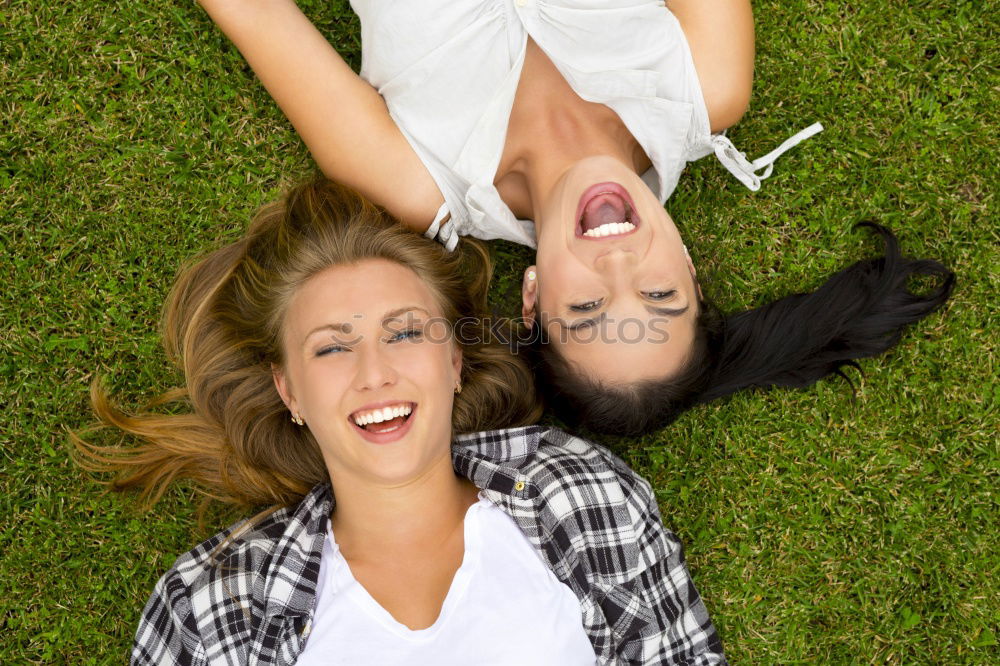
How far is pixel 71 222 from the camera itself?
3279 millimetres

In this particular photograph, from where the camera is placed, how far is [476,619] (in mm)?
2686

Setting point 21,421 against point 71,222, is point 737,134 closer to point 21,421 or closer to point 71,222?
point 71,222

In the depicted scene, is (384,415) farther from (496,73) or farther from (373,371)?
(496,73)

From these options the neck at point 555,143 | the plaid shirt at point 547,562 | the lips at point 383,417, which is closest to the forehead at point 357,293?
the lips at point 383,417

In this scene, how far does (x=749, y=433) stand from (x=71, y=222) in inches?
128

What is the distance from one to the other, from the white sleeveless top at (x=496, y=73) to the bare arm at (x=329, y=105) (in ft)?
0.26

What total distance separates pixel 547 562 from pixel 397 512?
24.4 inches

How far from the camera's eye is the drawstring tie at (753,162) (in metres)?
3.12

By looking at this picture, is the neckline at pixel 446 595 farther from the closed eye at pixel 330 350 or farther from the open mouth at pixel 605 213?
the open mouth at pixel 605 213

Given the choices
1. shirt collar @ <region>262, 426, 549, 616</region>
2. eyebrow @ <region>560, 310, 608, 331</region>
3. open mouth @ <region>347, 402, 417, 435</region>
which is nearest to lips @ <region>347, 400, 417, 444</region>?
open mouth @ <region>347, 402, 417, 435</region>

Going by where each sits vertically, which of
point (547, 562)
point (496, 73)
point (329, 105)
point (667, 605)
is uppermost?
point (329, 105)

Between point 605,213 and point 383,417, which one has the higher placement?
point 605,213

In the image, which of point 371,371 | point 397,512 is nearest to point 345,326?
point 371,371

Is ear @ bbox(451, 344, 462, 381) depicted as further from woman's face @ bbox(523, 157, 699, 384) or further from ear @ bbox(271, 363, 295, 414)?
ear @ bbox(271, 363, 295, 414)
